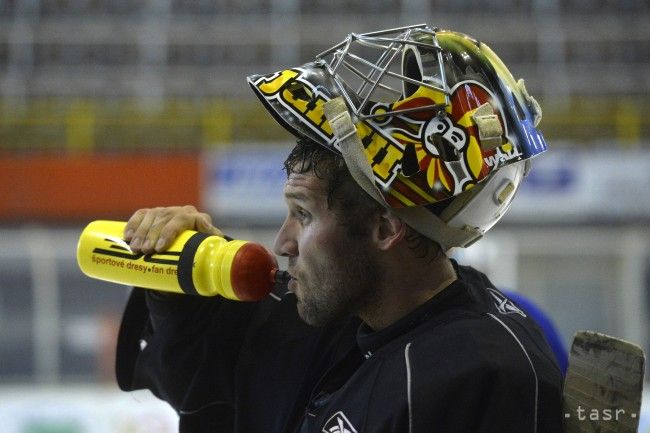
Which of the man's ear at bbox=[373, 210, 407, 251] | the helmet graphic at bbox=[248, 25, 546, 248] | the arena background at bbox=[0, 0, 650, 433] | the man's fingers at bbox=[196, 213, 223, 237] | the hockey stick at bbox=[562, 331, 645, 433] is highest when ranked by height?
the helmet graphic at bbox=[248, 25, 546, 248]

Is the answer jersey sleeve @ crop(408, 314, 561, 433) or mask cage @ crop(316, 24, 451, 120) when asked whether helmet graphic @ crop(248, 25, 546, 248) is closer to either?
mask cage @ crop(316, 24, 451, 120)

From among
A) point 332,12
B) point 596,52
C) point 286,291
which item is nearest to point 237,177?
point 332,12

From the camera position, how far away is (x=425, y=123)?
48.6 inches

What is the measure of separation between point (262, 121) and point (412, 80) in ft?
24.6

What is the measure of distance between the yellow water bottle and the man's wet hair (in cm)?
16

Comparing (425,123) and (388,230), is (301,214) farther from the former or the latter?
(425,123)

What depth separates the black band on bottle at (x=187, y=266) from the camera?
1427 millimetres

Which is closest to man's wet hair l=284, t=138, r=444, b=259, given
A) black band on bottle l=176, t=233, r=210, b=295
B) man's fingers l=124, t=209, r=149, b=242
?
black band on bottle l=176, t=233, r=210, b=295

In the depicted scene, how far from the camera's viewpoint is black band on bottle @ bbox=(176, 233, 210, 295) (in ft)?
4.68

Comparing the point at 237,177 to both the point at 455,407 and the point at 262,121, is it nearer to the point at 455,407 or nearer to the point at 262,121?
the point at 262,121

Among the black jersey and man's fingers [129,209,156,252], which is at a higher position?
man's fingers [129,209,156,252]

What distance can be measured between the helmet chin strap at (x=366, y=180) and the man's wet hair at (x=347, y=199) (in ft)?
0.07

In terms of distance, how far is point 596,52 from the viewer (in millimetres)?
9430

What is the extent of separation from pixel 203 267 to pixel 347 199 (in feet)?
0.80
